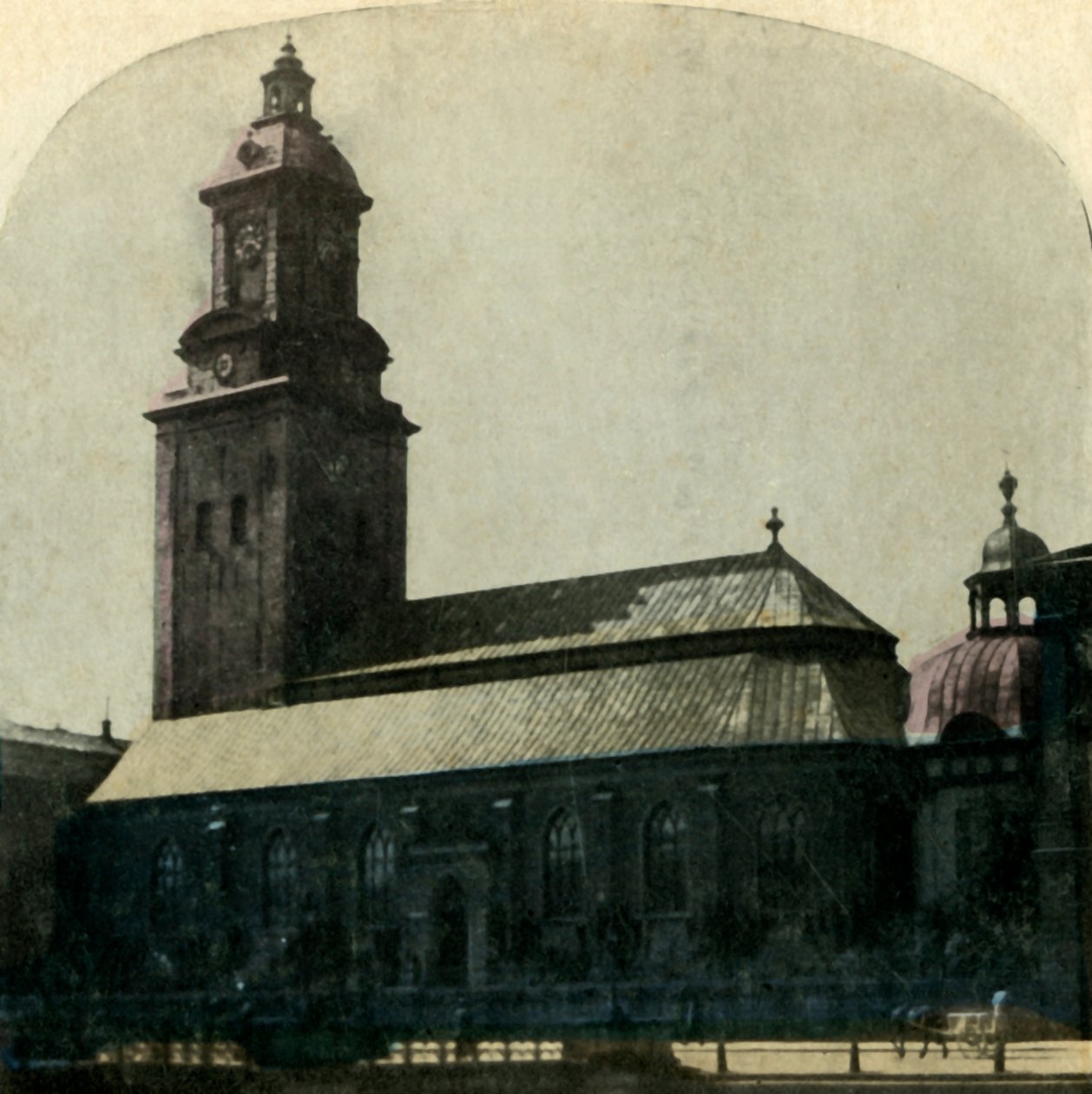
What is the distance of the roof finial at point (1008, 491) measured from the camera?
29562 mm

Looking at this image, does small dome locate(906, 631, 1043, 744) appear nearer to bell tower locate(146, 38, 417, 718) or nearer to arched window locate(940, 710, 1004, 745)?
arched window locate(940, 710, 1004, 745)

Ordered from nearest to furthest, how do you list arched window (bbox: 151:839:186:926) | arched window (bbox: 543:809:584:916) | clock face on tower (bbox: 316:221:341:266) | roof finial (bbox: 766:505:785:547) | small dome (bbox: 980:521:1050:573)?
small dome (bbox: 980:521:1050:573) < roof finial (bbox: 766:505:785:547) < arched window (bbox: 543:809:584:916) < clock face on tower (bbox: 316:221:341:266) < arched window (bbox: 151:839:186:926)

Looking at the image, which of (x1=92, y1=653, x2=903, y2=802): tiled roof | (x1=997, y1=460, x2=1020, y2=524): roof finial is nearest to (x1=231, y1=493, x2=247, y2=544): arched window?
(x1=92, y1=653, x2=903, y2=802): tiled roof

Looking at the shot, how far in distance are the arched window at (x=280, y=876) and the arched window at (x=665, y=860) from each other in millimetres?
9264

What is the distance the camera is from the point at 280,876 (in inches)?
1927

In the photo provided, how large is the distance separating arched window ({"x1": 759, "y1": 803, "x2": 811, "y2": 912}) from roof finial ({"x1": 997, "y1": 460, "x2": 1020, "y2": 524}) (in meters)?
14.4

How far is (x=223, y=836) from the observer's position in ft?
163

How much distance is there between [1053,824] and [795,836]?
1117cm

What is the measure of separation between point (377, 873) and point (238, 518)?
11.7 metres

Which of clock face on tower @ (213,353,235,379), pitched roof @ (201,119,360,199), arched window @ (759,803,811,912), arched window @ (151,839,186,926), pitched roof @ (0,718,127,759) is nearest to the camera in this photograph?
pitched roof @ (201,119,360,199)

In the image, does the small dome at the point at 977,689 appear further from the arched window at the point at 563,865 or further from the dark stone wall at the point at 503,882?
the arched window at the point at 563,865

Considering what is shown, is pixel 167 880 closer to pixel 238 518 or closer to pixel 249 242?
pixel 238 518

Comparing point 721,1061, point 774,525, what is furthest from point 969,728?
point 721,1061

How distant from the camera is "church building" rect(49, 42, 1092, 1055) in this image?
119ft
